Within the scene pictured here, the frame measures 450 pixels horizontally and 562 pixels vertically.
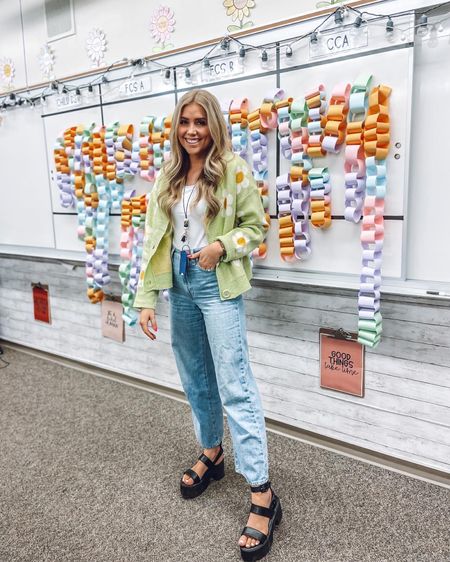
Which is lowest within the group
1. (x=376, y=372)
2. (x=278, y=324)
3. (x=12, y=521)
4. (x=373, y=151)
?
(x=12, y=521)

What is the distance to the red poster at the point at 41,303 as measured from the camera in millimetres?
3055

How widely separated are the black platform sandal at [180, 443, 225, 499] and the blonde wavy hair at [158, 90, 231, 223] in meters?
0.95

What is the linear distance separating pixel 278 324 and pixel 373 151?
2.81 feet

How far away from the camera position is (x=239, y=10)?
6.15ft

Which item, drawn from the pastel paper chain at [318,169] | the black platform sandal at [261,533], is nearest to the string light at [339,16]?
the pastel paper chain at [318,169]

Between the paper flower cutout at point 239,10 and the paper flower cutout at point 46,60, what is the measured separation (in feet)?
3.64

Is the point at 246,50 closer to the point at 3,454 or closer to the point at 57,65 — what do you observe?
the point at 57,65

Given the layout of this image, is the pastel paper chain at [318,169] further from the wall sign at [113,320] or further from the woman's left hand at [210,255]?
the wall sign at [113,320]

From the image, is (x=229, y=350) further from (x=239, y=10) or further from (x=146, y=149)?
(x=239, y=10)

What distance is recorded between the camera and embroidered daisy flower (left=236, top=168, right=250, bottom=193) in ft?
4.83

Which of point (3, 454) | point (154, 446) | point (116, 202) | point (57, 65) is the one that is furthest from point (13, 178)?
point (154, 446)

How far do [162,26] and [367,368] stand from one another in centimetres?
170

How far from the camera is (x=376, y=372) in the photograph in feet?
6.25

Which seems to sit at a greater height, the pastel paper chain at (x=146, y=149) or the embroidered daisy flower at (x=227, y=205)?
the pastel paper chain at (x=146, y=149)
